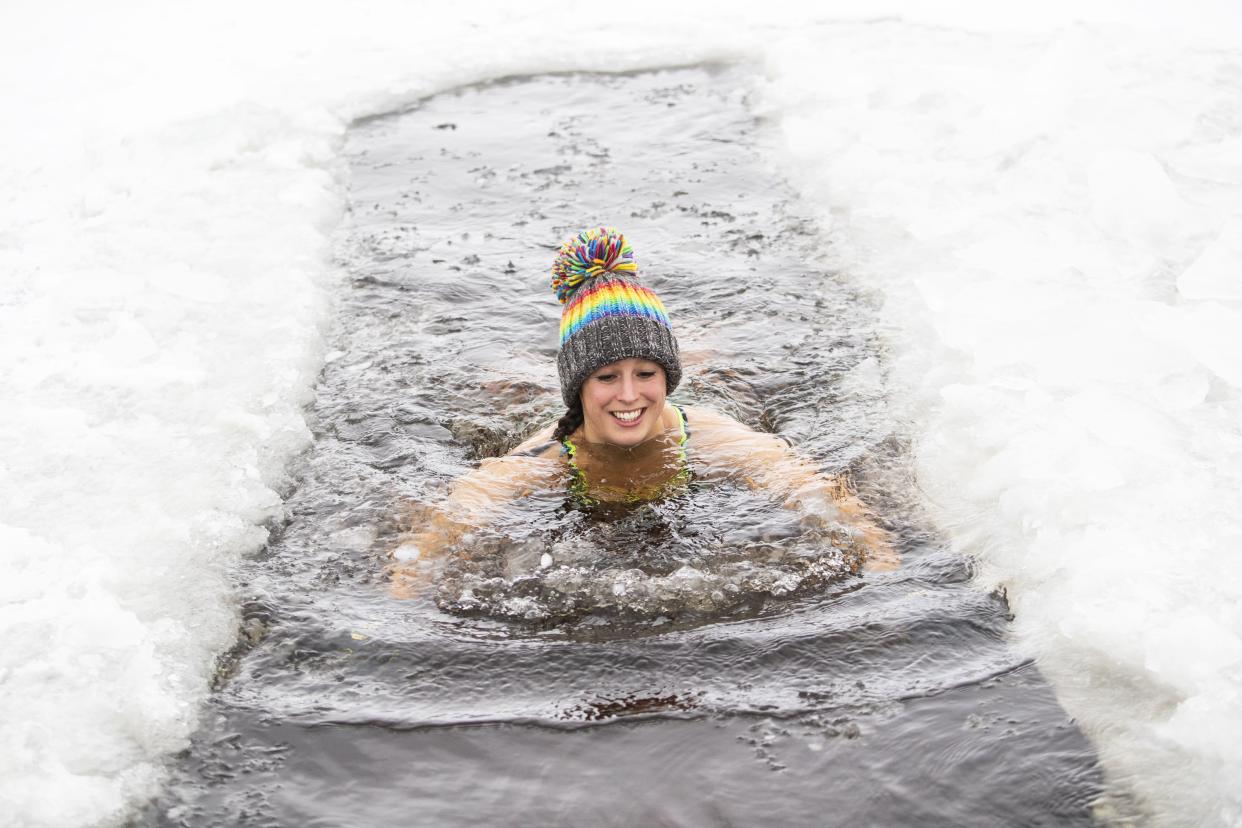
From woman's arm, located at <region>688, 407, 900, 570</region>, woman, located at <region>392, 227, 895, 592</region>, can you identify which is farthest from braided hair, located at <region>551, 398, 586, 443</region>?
woman's arm, located at <region>688, 407, 900, 570</region>

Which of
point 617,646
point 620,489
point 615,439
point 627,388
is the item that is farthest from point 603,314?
point 617,646

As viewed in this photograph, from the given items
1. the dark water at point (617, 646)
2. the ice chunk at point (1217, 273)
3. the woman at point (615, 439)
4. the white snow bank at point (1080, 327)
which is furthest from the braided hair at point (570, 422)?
the ice chunk at point (1217, 273)

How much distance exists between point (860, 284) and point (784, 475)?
2217 mm

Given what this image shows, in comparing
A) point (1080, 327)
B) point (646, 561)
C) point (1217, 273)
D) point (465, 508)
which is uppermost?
point (1217, 273)

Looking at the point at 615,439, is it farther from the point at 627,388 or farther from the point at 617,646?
the point at 617,646

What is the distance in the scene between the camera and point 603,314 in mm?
5000

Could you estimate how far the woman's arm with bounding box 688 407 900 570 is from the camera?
4570 mm

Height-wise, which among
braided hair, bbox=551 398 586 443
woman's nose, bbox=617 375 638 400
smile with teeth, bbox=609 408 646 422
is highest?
braided hair, bbox=551 398 586 443

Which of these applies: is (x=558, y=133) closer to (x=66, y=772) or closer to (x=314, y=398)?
(x=314, y=398)

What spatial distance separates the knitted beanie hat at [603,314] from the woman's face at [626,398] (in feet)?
0.21

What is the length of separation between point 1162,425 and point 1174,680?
1650 mm

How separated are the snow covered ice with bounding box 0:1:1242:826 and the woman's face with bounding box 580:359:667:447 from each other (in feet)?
4.04

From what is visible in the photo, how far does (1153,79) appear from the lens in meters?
8.73

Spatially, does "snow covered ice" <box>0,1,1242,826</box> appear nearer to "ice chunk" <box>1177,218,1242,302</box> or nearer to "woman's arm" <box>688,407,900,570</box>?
"ice chunk" <box>1177,218,1242,302</box>
